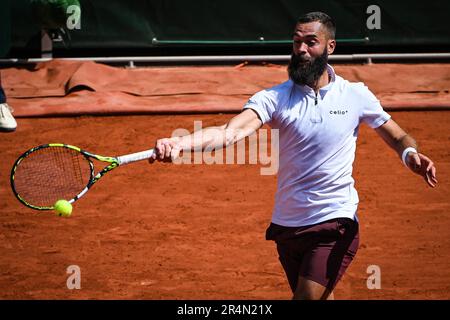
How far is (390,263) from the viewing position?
→ 6.68m

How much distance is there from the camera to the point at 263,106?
412 centimetres

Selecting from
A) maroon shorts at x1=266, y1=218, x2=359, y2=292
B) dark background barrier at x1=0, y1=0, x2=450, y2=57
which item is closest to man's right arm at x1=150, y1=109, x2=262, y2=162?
maroon shorts at x1=266, y1=218, x2=359, y2=292

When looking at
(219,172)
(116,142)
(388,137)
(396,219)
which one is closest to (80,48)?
(116,142)

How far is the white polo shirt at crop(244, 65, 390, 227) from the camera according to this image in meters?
4.14

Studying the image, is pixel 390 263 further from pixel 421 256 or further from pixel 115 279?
pixel 115 279

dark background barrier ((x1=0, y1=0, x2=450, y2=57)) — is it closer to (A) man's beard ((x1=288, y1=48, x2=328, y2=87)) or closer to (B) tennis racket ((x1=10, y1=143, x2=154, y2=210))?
(B) tennis racket ((x1=10, y1=143, x2=154, y2=210))

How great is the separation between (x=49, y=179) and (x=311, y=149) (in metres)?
2.34

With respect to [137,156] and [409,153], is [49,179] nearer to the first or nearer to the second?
[137,156]

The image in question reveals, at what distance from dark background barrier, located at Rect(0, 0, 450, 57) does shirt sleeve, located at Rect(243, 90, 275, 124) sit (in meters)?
6.10

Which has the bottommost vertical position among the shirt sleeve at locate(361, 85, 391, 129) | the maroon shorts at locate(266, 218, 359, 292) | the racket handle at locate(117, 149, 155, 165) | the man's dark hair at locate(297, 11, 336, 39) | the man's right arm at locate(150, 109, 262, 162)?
the maroon shorts at locate(266, 218, 359, 292)

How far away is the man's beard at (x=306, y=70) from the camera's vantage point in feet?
13.7

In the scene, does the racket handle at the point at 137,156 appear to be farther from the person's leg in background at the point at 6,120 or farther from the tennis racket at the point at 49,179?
the person's leg in background at the point at 6,120

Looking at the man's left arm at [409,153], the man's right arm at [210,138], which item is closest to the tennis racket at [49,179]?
the man's right arm at [210,138]

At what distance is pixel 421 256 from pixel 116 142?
11.1ft
